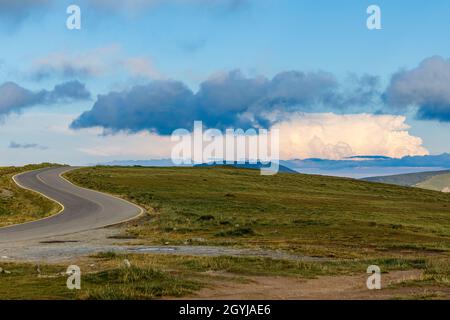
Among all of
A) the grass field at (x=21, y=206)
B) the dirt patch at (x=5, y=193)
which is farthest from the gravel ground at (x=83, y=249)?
the dirt patch at (x=5, y=193)

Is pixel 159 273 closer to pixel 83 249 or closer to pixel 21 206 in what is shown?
pixel 83 249

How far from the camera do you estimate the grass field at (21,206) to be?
67.8m

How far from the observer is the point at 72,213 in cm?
6725

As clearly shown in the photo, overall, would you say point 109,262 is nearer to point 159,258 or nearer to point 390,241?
point 159,258

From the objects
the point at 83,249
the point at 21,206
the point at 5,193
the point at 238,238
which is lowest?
the point at 238,238

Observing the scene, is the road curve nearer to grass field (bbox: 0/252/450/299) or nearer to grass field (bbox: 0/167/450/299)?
grass field (bbox: 0/167/450/299)

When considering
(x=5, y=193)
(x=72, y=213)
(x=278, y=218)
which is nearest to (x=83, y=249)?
(x=72, y=213)

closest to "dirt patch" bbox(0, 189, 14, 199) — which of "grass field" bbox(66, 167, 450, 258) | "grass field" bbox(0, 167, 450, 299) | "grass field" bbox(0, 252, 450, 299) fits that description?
"grass field" bbox(0, 167, 450, 299)

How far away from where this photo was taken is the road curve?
5219cm

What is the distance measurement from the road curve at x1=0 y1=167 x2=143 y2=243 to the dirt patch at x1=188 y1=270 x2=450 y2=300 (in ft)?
91.7

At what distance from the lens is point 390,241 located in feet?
162

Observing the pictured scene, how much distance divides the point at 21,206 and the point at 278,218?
34262mm

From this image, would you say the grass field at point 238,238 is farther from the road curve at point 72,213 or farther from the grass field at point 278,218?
the road curve at point 72,213

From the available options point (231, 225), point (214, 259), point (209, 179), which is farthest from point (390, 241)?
point (209, 179)
